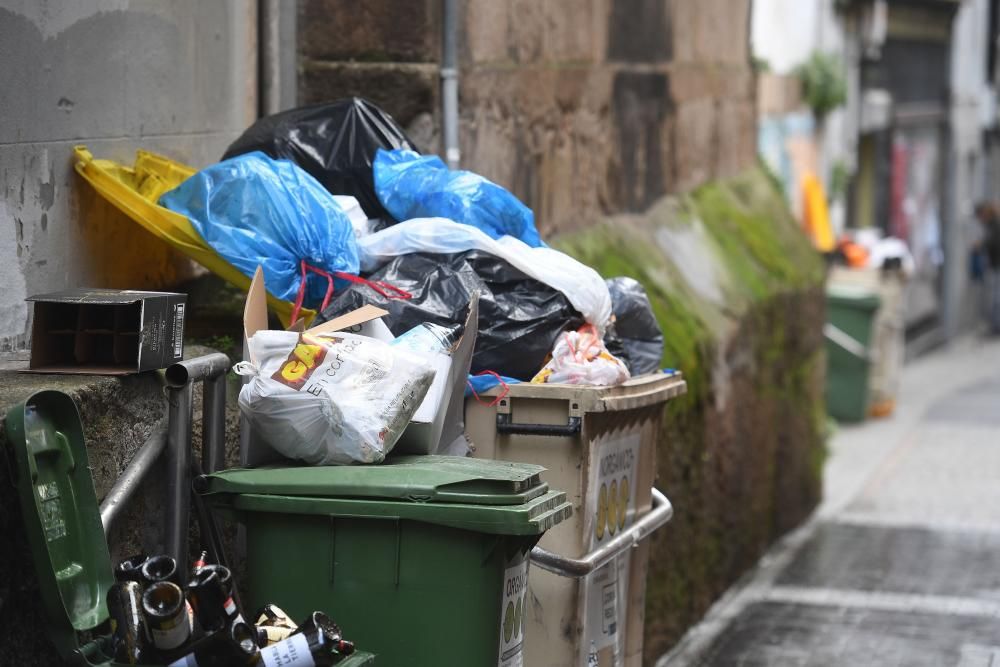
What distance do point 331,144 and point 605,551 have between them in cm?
166

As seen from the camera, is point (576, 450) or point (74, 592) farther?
point (576, 450)

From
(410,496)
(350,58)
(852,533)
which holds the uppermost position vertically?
(350,58)

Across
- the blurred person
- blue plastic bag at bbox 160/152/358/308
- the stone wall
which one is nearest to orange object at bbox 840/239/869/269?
the stone wall

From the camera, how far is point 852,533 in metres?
9.34

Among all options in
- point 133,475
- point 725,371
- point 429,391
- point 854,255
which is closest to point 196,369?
point 133,475

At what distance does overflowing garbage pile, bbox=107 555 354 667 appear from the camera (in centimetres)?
309

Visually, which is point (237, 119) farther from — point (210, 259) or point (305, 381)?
point (305, 381)

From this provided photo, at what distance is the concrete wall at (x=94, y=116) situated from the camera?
4477mm

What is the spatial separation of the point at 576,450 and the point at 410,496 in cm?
100

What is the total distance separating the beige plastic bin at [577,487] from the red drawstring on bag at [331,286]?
1.32 ft

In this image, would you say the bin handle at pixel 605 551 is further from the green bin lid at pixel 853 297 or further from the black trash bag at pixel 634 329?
the green bin lid at pixel 853 297

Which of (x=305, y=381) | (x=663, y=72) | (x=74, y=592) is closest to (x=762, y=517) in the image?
(x=663, y=72)

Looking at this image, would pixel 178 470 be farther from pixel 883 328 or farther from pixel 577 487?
pixel 883 328

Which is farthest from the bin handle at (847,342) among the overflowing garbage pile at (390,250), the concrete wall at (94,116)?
the concrete wall at (94,116)
